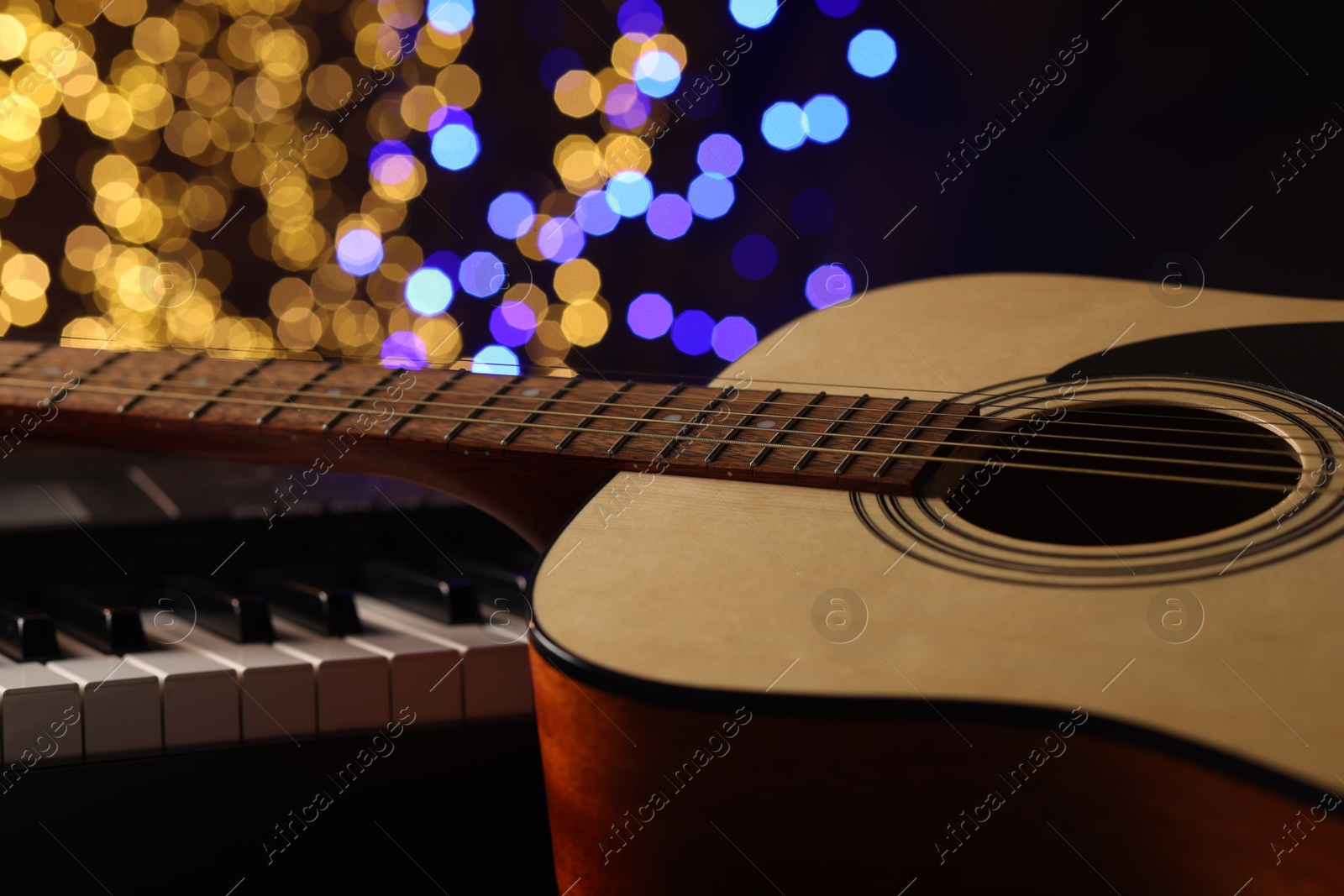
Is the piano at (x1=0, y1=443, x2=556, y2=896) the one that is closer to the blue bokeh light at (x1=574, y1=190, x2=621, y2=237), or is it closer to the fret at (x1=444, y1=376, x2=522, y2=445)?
the fret at (x1=444, y1=376, x2=522, y2=445)

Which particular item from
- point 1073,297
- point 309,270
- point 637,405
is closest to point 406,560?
point 637,405

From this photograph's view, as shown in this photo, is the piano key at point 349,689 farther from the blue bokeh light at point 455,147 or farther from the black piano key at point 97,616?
the blue bokeh light at point 455,147

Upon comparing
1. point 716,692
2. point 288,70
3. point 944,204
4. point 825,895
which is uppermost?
point 288,70

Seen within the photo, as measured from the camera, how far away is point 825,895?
537 millimetres

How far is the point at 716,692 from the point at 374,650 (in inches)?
14.0

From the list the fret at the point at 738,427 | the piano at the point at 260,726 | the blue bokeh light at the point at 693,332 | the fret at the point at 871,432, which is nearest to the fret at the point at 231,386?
the piano at the point at 260,726

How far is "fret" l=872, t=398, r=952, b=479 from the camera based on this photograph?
71 cm

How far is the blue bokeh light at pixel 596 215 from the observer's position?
1.76 metres

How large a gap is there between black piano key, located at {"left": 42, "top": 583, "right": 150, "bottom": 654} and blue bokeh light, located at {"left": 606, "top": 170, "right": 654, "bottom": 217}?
1.15 meters

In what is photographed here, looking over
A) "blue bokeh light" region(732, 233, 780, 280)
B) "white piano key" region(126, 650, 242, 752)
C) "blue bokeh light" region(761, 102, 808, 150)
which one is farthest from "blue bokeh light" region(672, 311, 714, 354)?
"white piano key" region(126, 650, 242, 752)

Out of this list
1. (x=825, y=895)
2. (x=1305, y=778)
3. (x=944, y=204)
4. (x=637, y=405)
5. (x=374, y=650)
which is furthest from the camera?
(x=944, y=204)

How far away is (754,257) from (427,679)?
116cm

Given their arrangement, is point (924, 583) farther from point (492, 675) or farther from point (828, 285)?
point (828, 285)

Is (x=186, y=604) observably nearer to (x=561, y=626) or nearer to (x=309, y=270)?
(x=561, y=626)
